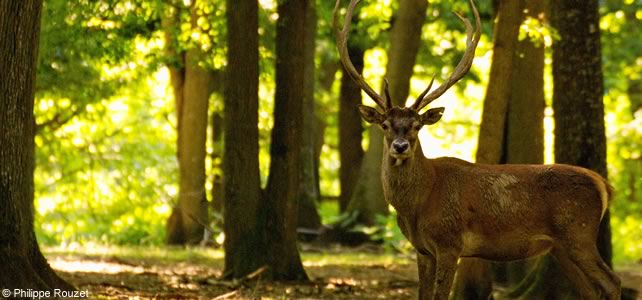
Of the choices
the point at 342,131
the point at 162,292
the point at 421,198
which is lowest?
the point at 162,292

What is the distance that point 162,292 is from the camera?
13.8 m

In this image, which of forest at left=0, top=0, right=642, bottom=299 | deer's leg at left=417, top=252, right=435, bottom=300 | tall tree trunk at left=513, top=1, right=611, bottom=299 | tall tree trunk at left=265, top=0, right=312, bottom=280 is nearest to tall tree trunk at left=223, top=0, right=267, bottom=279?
forest at left=0, top=0, right=642, bottom=299

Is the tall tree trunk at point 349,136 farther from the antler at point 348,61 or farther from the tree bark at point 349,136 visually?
the antler at point 348,61

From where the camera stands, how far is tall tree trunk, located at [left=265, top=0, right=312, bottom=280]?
1562 cm

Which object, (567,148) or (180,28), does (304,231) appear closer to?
(180,28)

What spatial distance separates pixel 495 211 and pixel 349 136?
55.8 ft

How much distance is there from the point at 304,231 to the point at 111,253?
455 centimetres

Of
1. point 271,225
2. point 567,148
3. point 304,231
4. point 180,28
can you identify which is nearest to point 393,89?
point 304,231

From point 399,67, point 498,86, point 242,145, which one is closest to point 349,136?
point 399,67

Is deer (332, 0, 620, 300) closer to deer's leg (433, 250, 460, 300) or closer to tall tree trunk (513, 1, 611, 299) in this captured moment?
deer's leg (433, 250, 460, 300)

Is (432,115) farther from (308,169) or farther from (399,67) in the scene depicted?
(308,169)

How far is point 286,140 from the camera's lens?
15.7 metres

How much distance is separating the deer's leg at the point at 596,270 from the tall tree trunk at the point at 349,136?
16873 mm

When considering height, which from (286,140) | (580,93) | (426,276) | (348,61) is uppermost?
(348,61)
